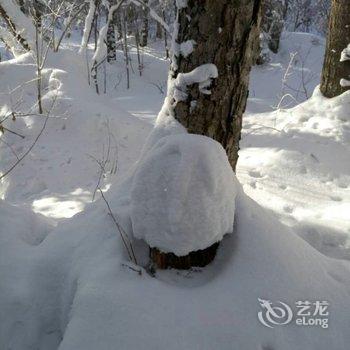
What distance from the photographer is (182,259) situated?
1.78 m

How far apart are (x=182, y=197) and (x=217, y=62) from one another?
0.94 metres

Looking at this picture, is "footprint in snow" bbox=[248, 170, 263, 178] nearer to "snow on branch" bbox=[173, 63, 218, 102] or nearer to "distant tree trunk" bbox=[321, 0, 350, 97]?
"distant tree trunk" bbox=[321, 0, 350, 97]

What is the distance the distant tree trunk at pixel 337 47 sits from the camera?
448 cm

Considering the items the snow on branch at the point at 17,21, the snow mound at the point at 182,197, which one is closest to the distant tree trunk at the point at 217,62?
the snow mound at the point at 182,197

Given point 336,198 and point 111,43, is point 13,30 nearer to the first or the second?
point 336,198

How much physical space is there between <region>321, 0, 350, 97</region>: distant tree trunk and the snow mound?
357 cm

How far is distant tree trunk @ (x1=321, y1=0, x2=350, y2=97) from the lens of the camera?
176 inches

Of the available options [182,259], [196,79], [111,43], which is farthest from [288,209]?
[111,43]

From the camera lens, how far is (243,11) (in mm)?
2020

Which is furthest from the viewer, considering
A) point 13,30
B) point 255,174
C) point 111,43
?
point 111,43

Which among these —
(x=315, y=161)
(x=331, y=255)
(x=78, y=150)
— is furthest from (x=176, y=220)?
(x=78, y=150)

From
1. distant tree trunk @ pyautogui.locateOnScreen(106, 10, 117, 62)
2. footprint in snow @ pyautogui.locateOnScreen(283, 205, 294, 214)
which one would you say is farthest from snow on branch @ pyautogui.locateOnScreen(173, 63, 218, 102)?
distant tree trunk @ pyautogui.locateOnScreen(106, 10, 117, 62)

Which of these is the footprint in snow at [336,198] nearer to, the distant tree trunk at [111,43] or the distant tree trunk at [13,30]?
the distant tree trunk at [13,30]

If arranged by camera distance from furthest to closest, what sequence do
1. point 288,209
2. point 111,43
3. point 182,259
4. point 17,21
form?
point 111,43 → point 17,21 → point 288,209 → point 182,259
